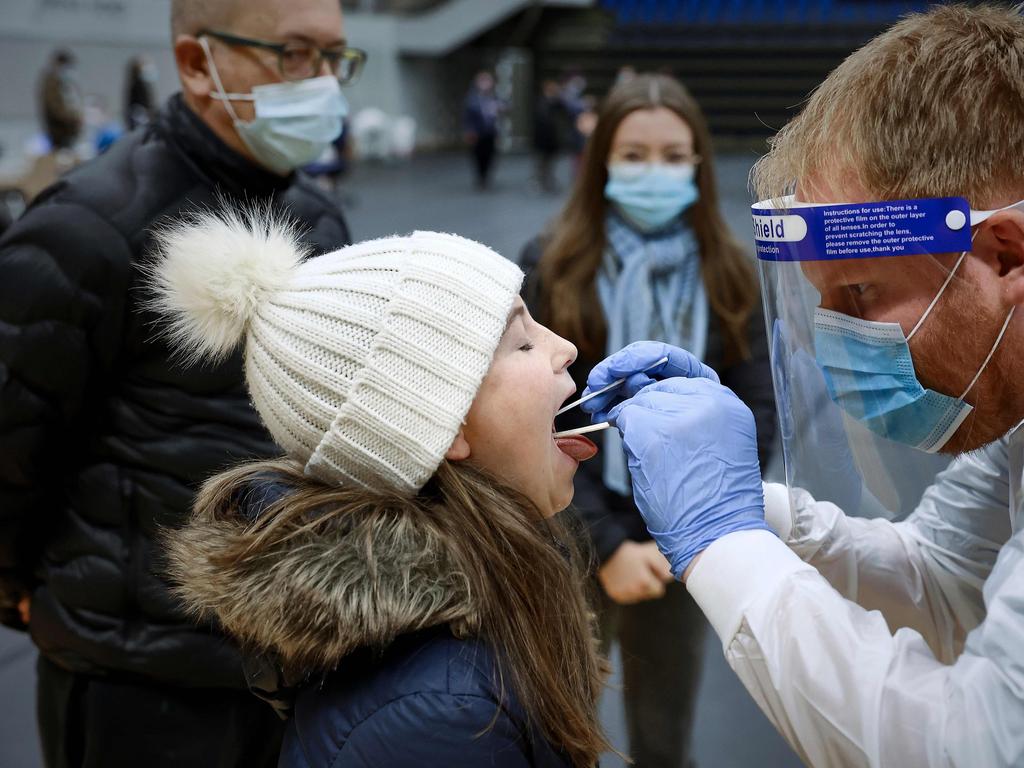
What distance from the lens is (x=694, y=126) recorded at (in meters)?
2.81

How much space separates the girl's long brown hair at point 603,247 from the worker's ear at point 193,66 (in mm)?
1049

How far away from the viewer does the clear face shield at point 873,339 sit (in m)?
1.23

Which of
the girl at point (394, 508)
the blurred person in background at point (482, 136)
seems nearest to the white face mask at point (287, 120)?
the girl at point (394, 508)

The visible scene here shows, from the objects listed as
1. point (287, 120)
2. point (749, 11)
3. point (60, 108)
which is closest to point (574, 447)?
point (287, 120)

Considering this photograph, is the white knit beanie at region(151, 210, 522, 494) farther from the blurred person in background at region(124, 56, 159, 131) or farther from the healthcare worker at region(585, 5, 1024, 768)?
the blurred person in background at region(124, 56, 159, 131)

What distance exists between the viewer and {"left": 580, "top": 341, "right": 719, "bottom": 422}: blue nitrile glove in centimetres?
160

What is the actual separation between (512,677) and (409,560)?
209 mm

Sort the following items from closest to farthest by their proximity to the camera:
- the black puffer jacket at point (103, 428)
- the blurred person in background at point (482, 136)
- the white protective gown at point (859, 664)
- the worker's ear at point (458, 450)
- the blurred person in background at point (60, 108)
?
the white protective gown at point (859, 664) → the worker's ear at point (458, 450) → the black puffer jacket at point (103, 428) → the blurred person in background at point (60, 108) → the blurred person in background at point (482, 136)

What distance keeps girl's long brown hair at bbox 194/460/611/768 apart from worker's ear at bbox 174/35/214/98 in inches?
43.6

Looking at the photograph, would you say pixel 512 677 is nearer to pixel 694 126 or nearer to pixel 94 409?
pixel 94 409

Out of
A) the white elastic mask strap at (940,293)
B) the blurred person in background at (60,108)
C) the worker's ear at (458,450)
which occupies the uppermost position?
the white elastic mask strap at (940,293)

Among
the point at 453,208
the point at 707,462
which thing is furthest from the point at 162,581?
the point at 453,208

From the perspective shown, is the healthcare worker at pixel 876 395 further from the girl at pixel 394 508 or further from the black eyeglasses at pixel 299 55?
the black eyeglasses at pixel 299 55

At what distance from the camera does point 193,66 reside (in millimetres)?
2119
